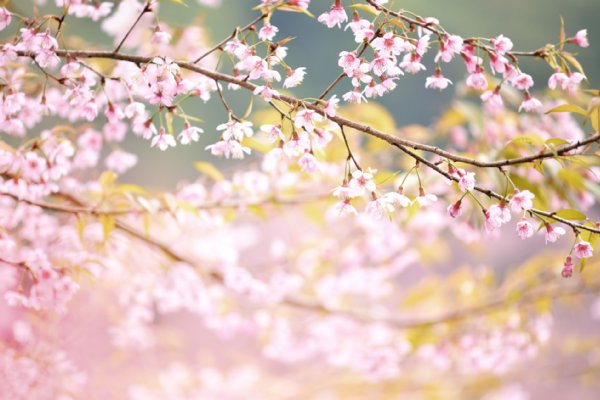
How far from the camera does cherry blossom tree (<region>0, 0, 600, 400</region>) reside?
617 millimetres

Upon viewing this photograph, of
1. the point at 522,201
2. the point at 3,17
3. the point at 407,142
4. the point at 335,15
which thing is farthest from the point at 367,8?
the point at 3,17

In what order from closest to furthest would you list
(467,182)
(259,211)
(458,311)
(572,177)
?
1. (467,182)
2. (572,177)
3. (259,211)
4. (458,311)

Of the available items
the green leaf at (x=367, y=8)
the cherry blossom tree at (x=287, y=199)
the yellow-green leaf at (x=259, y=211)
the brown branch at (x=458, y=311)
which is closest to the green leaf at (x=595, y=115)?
the cherry blossom tree at (x=287, y=199)

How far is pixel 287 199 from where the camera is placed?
1.17m

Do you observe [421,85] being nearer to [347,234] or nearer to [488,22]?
[488,22]

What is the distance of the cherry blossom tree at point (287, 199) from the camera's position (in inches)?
24.3

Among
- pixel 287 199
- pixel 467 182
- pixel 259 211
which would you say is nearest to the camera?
pixel 467 182

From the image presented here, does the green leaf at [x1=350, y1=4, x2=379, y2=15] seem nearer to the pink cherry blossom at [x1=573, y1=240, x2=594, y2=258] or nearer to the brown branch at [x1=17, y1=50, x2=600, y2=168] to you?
the brown branch at [x1=17, y1=50, x2=600, y2=168]

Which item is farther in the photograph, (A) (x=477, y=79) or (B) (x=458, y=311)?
(B) (x=458, y=311)

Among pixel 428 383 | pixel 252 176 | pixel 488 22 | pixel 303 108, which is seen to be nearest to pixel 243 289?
pixel 252 176

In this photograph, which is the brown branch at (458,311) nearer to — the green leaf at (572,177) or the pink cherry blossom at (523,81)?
the green leaf at (572,177)

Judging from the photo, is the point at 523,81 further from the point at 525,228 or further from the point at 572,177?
the point at 572,177

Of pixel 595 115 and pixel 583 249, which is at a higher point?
pixel 595 115

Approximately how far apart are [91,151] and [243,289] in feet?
1.50
